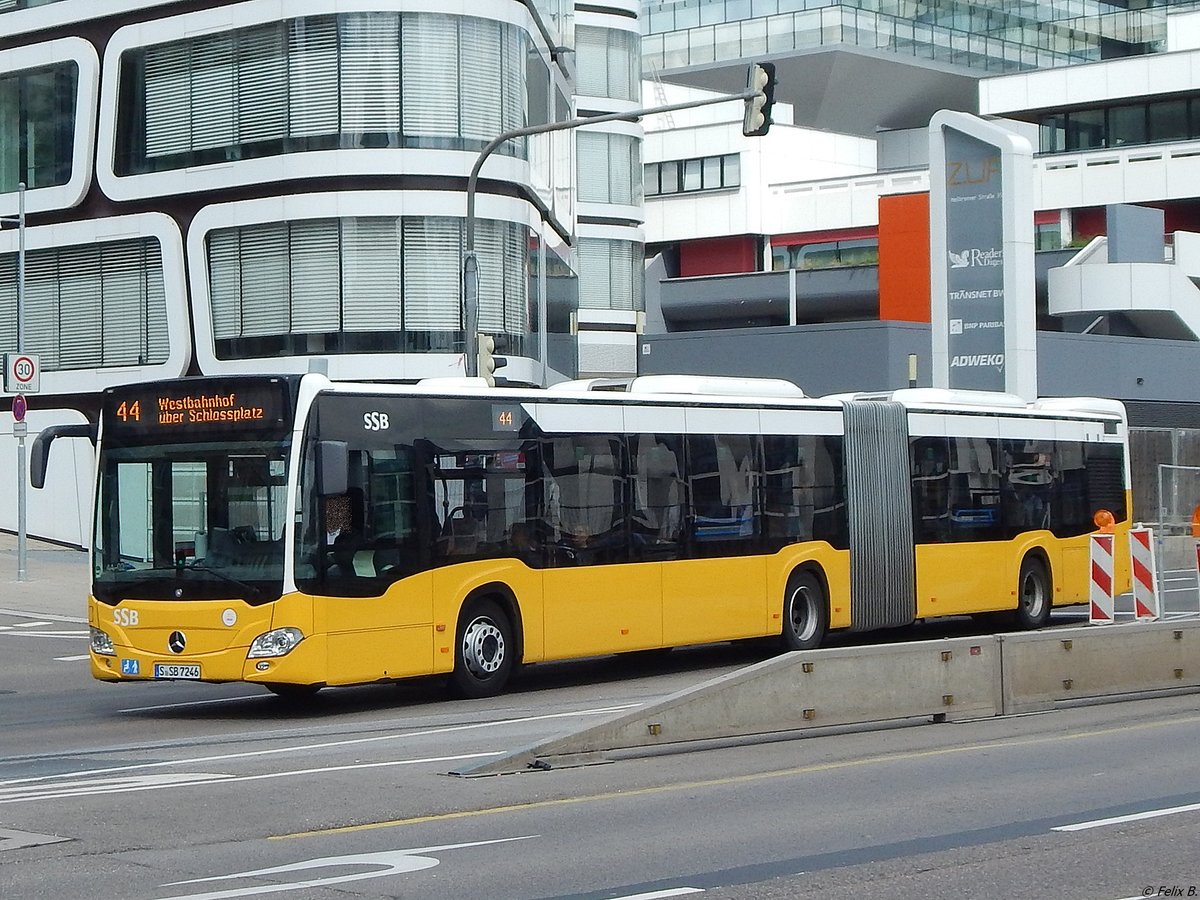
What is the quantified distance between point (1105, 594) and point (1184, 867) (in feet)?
50.1

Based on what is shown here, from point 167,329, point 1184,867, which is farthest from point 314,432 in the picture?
point 167,329

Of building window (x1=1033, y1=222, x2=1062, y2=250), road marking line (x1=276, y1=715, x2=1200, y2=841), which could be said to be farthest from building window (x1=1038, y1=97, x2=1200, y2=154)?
road marking line (x1=276, y1=715, x2=1200, y2=841)

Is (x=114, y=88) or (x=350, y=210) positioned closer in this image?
(x=350, y=210)

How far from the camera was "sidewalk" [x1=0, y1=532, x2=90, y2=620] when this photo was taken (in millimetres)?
29328

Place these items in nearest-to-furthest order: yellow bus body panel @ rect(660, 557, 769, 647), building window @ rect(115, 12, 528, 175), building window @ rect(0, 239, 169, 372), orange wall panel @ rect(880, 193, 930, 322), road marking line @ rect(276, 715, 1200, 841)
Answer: road marking line @ rect(276, 715, 1200, 841)
yellow bus body panel @ rect(660, 557, 769, 647)
building window @ rect(115, 12, 528, 175)
building window @ rect(0, 239, 169, 372)
orange wall panel @ rect(880, 193, 930, 322)

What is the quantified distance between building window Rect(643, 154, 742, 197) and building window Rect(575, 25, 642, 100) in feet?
20.7

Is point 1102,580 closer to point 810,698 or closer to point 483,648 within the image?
point 483,648

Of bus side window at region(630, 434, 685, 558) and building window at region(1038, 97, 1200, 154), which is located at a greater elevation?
building window at region(1038, 97, 1200, 154)

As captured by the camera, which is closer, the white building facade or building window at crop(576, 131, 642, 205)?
the white building facade

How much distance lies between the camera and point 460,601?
17078mm

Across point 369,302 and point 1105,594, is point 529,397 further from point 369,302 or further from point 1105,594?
point 369,302

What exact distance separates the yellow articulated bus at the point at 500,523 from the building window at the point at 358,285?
14872mm

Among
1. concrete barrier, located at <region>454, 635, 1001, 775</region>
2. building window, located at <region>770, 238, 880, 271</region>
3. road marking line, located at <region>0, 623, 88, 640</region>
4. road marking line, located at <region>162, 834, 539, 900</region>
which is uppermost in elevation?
building window, located at <region>770, 238, 880, 271</region>

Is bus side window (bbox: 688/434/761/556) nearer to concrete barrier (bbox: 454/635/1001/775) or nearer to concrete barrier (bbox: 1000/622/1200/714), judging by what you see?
concrete barrier (bbox: 1000/622/1200/714)
